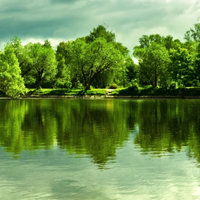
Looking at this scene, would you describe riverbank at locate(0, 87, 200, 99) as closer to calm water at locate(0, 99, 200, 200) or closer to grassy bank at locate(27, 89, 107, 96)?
grassy bank at locate(27, 89, 107, 96)

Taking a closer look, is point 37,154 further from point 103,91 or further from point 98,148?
point 103,91

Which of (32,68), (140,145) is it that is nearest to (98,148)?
(140,145)

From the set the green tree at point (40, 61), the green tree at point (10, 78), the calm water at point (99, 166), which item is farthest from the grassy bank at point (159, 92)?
the calm water at point (99, 166)

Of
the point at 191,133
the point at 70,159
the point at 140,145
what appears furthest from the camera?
the point at 191,133

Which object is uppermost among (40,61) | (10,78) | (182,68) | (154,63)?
(40,61)

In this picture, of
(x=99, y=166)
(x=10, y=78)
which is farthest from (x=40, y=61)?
(x=99, y=166)

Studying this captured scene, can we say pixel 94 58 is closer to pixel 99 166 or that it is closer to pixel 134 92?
pixel 134 92

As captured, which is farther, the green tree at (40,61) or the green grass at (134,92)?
the green tree at (40,61)

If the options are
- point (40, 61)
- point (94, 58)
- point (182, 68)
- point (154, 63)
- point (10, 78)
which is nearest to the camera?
point (10, 78)

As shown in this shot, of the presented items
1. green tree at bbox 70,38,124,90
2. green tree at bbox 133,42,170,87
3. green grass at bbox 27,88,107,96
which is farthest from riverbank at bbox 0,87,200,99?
green tree at bbox 70,38,124,90

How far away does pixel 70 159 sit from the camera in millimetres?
11250

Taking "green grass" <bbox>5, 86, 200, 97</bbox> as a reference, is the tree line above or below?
above

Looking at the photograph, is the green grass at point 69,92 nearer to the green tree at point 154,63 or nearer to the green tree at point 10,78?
the green tree at point 154,63

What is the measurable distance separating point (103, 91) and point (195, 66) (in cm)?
2348
